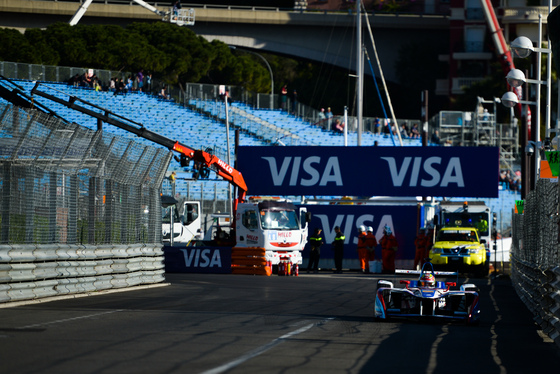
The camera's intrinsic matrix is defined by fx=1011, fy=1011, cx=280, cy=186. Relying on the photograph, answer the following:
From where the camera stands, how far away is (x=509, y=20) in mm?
77688

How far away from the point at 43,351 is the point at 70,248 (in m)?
9.30

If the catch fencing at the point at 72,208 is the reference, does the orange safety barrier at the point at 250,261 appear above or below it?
below

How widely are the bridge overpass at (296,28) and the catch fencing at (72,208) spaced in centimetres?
5652

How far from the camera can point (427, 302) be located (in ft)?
51.2

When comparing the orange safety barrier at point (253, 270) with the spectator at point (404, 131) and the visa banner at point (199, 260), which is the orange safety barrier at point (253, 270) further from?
the spectator at point (404, 131)

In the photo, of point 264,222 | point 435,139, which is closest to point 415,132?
point 435,139

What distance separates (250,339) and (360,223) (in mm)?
26242

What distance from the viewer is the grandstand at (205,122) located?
55969mm

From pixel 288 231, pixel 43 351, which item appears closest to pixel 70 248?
pixel 43 351

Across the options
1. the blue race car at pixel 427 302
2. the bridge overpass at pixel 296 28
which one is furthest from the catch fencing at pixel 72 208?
the bridge overpass at pixel 296 28

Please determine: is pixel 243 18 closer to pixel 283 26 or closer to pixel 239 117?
pixel 283 26

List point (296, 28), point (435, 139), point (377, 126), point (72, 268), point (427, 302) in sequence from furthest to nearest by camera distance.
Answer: point (296, 28), point (377, 126), point (435, 139), point (72, 268), point (427, 302)

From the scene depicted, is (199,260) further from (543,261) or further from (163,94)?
(163,94)

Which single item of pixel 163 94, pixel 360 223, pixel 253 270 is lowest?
pixel 253 270
